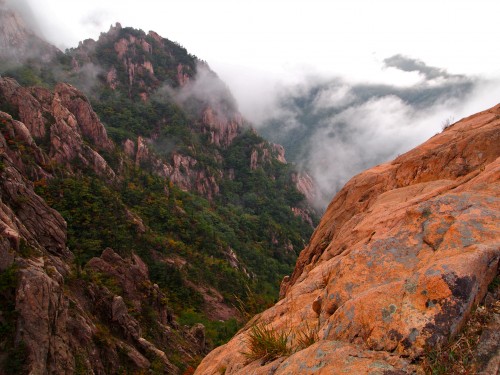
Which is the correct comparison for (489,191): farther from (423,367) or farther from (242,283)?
(242,283)

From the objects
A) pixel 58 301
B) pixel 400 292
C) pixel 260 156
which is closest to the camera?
pixel 400 292

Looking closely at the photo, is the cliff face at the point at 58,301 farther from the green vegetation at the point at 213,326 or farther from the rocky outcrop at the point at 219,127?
the rocky outcrop at the point at 219,127

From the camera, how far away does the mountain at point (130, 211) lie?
21.6 m

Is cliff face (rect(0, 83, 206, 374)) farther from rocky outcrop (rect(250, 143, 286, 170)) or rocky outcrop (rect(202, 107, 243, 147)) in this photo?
rocky outcrop (rect(250, 143, 286, 170))

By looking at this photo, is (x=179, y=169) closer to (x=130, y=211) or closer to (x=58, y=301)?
(x=130, y=211)

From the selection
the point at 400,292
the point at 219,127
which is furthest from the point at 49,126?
the point at 219,127

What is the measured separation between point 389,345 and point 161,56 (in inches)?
7155

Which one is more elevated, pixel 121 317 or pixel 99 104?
pixel 99 104

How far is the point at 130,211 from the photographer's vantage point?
68.2 m

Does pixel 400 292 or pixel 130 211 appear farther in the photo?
pixel 130 211

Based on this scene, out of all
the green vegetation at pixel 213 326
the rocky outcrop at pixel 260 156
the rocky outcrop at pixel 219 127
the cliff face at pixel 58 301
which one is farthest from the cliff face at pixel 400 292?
the rocky outcrop at pixel 260 156

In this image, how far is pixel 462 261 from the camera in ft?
13.4

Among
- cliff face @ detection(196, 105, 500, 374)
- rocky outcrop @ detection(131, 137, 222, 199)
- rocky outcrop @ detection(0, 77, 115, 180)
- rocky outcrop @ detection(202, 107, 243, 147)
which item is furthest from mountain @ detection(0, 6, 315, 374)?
cliff face @ detection(196, 105, 500, 374)

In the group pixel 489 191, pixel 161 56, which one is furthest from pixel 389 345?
pixel 161 56
